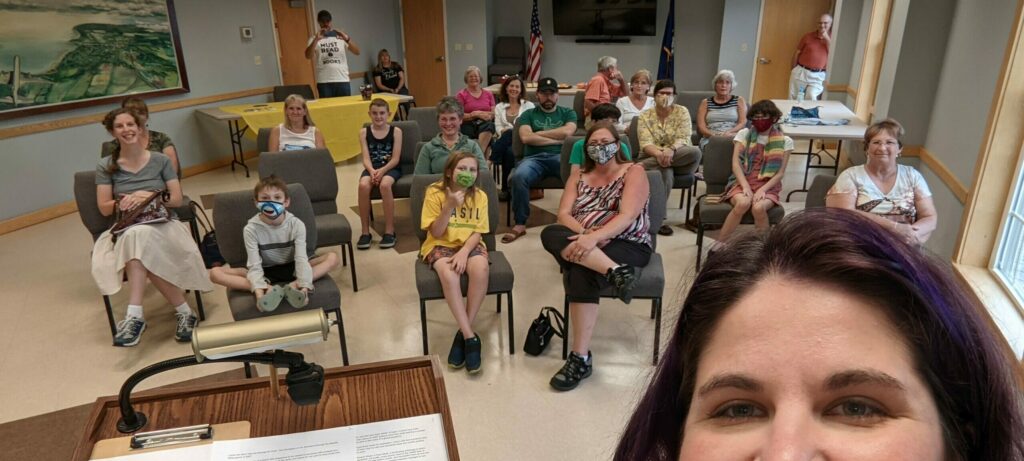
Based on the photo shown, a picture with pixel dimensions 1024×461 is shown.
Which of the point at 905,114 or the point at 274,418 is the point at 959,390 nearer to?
the point at 274,418

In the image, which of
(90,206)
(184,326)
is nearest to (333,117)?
(90,206)

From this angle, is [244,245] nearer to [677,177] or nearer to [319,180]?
[319,180]

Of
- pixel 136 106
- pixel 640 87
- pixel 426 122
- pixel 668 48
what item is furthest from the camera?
pixel 668 48

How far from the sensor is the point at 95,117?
549 cm

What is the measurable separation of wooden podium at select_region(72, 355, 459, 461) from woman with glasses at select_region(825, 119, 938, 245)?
7.83 feet

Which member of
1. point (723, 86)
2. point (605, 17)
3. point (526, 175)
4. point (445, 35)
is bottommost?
point (526, 175)

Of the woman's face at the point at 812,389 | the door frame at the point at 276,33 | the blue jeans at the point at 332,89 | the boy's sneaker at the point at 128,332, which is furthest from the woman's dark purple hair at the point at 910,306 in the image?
the door frame at the point at 276,33

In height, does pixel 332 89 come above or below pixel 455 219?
above

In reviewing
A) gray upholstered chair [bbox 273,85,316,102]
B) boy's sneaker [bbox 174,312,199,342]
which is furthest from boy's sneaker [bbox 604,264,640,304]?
gray upholstered chair [bbox 273,85,316,102]

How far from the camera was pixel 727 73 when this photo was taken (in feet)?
16.5

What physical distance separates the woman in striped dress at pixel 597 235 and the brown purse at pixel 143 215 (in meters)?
2.10

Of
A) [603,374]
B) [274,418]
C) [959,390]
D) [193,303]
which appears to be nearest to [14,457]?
[193,303]

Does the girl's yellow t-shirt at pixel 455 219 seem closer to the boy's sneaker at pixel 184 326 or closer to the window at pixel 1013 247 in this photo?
the boy's sneaker at pixel 184 326

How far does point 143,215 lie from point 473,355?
6.40ft
